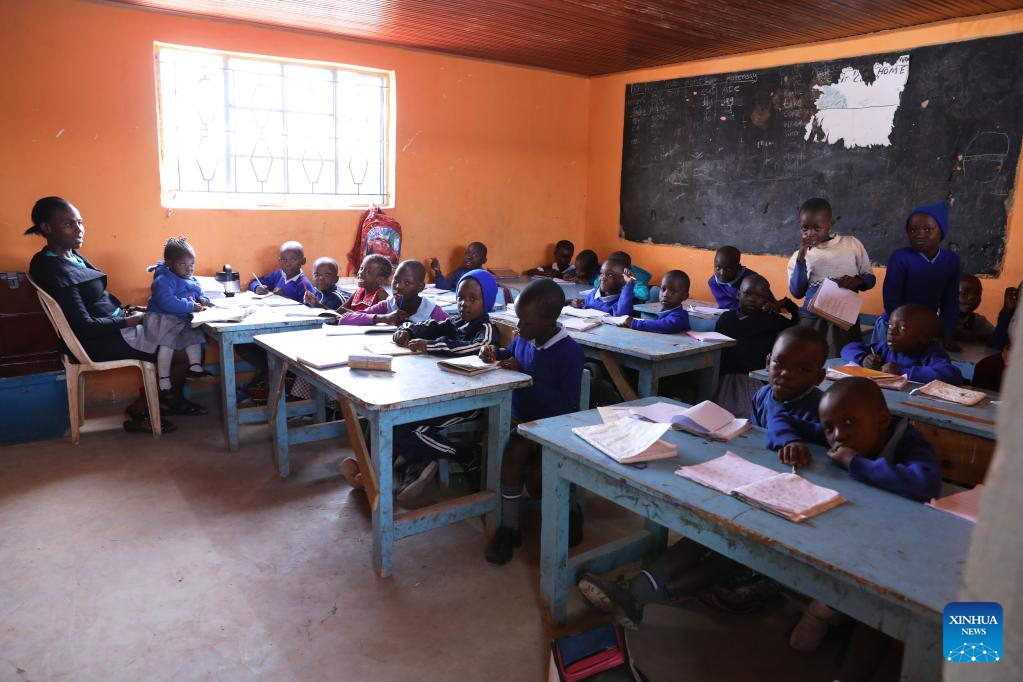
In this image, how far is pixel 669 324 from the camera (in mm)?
4270

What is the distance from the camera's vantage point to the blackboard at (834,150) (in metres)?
4.50

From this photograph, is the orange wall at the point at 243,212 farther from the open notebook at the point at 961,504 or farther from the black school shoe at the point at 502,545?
the open notebook at the point at 961,504

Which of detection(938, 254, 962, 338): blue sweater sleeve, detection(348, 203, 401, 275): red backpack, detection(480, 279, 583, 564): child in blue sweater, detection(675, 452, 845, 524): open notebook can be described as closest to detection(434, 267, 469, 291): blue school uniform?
detection(348, 203, 401, 275): red backpack

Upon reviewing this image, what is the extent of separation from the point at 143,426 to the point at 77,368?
21.1 inches

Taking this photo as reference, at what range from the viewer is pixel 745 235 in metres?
5.93

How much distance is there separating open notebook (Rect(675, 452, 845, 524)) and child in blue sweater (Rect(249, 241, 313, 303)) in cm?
394

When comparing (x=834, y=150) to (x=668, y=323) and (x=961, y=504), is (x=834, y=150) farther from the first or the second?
(x=961, y=504)

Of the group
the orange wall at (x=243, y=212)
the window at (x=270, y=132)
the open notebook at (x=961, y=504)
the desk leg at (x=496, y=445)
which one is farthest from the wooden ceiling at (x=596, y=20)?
the open notebook at (x=961, y=504)

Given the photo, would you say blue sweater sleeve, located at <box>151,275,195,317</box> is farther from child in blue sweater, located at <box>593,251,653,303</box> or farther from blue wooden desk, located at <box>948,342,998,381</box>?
blue wooden desk, located at <box>948,342,998,381</box>

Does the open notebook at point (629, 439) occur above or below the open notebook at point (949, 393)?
below

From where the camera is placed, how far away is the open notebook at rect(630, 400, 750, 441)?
2262mm

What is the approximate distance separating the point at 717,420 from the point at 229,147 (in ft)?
14.6

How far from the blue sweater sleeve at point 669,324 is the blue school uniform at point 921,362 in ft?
3.42

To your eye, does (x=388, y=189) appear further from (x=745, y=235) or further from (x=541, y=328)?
(x=541, y=328)
